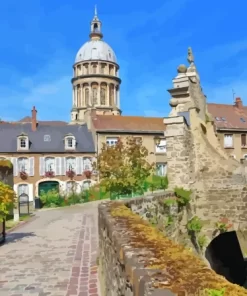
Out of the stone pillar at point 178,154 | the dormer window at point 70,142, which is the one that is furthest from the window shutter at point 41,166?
the stone pillar at point 178,154

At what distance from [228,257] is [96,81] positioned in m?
42.4

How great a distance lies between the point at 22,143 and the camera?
35844 mm

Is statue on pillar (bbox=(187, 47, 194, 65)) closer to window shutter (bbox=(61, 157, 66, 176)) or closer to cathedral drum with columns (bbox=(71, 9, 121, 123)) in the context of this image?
window shutter (bbox=(61, 157, 66, 176))

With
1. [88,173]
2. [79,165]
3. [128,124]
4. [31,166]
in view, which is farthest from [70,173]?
[128,124]

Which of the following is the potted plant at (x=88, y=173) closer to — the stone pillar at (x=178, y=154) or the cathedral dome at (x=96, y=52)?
the stone pillar at (x=178, y=154)

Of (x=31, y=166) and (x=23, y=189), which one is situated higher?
(x=31, y=166)

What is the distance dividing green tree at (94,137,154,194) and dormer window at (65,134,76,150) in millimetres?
14109

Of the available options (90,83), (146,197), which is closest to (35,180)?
(90,83)

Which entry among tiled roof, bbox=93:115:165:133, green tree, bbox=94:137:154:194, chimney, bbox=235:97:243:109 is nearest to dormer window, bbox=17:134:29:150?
tiled roof, bbox=93:115:165:133

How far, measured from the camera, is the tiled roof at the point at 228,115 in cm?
3969

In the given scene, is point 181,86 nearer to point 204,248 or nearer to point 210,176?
point 210,176

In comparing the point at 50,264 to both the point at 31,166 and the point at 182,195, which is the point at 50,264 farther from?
the point at 31,166

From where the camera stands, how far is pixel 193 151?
581 inches

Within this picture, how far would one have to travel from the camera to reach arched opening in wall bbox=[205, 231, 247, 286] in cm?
1510
